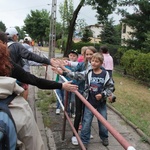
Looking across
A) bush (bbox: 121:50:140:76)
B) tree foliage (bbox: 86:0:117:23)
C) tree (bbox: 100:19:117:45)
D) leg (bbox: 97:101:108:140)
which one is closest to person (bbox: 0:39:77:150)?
leg (bbox: 97:101:108:140)

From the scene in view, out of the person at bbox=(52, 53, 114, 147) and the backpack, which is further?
the person at bbox=(52, 53, 114, 147)

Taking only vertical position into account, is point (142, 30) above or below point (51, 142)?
above

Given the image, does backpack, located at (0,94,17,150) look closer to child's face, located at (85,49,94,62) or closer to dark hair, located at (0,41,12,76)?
dark hair, located at (0,41,12,76)

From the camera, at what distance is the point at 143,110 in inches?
253

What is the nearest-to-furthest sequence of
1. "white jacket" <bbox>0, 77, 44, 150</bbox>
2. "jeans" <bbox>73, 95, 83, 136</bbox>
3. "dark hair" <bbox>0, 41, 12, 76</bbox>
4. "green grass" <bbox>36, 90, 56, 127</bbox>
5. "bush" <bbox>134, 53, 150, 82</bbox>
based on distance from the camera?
"white jacket" <bbox>0, 77, 44, 150</bbox>, "dark hair" <bbox>0, 41, 12, 76</bbox>, "jeans" <bbox>73, 95, 83, 136</bbox>, "green grass" <bbox>36, 90, 56, 127</bbox>, "bush" <bbox>134, 53, 150, 82</bbox>

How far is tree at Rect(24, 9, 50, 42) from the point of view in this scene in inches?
2633

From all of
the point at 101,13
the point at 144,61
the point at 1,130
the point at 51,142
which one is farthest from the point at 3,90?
the point at 101,13

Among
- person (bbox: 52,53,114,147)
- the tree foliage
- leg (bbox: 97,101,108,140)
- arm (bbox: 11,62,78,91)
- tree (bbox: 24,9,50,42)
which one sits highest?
tree (bbox: 24,9,50,42)

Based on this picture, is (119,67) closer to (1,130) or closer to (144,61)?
(144,61)

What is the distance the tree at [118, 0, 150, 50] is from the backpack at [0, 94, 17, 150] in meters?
15.9

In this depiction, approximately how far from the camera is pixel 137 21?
17.1 metres

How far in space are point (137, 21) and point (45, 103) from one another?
Result: 41.7 ft

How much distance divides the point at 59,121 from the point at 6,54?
11.2 feet

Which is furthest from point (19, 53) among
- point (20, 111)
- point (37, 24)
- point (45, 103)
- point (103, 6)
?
point (37, 24)
